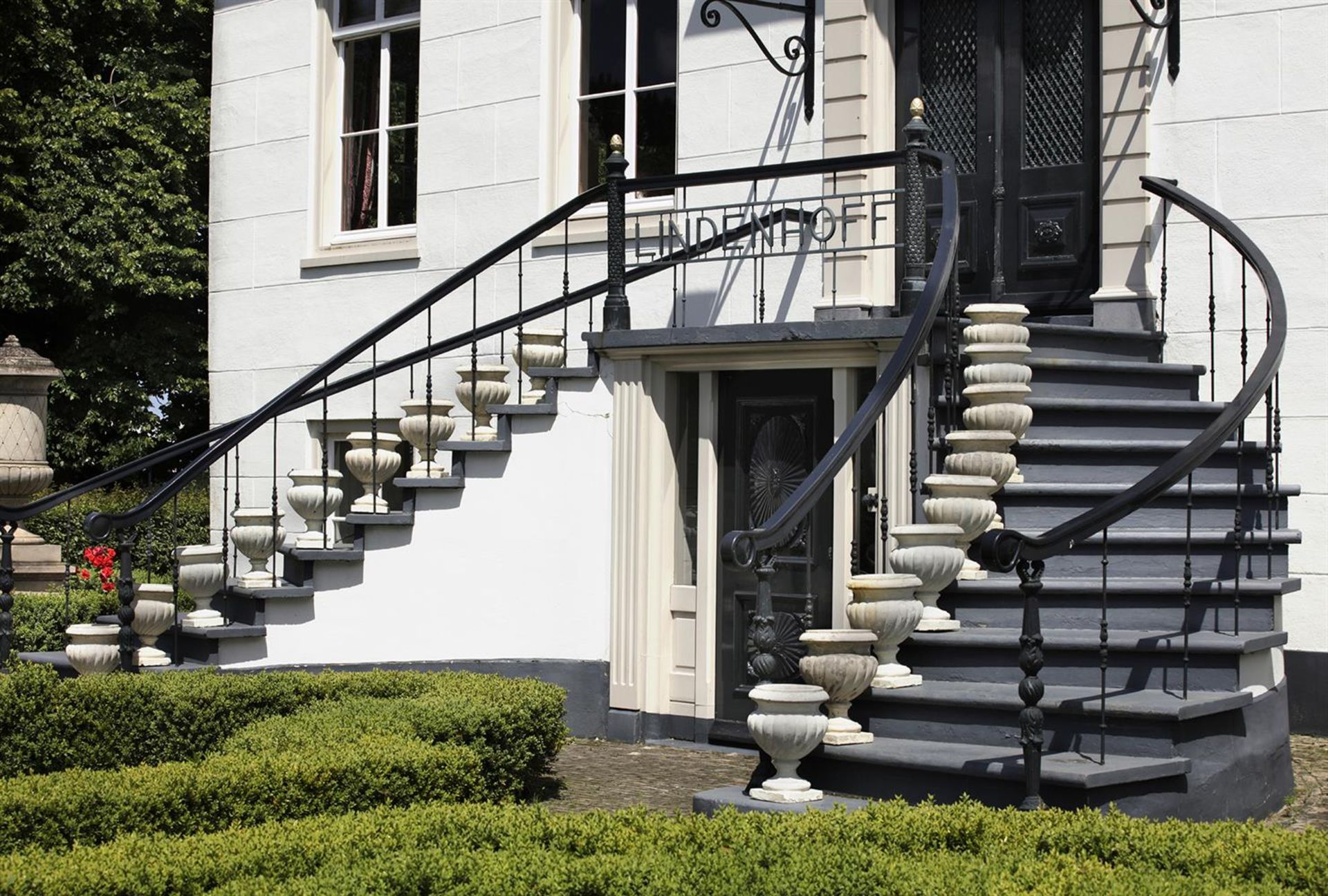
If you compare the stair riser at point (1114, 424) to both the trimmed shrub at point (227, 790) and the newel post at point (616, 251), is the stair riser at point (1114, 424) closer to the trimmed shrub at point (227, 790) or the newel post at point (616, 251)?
the newel post at point (616, 251)

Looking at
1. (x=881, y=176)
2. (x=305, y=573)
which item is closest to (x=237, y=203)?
(x=305, y=573)

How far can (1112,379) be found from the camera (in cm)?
818

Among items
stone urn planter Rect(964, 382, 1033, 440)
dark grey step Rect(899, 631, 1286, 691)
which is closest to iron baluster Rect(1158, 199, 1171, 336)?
stone urn planter Rect(964, 382, 1033, 440)

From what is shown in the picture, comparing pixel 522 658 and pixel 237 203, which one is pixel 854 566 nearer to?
pixel 522 658

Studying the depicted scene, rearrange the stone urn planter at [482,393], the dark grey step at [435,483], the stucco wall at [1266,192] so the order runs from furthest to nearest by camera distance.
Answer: the stone urn planter at [482,393], the dark grey step at [435,483], the stucco wall at [1266,192]

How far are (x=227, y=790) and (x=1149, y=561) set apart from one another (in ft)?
13.5

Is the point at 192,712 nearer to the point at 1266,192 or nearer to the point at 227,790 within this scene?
the point at 227,790

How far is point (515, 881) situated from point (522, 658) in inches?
187

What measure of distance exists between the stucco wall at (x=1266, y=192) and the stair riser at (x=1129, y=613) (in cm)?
173

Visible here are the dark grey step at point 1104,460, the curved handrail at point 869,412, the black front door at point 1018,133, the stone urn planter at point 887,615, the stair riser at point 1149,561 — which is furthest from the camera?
the black front door at point 1018,133

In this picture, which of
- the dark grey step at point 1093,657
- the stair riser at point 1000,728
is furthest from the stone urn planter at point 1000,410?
the stair riser at point 1000,728

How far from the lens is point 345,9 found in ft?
42.0

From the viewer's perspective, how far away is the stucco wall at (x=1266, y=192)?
27.3 feet

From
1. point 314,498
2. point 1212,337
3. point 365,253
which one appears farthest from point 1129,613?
point 365,253
